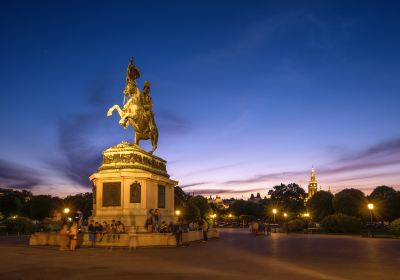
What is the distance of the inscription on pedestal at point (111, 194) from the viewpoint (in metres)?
28.9

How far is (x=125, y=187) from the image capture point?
28.8 meters

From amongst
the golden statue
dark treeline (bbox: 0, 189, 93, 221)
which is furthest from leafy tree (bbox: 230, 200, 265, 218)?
the golden statue

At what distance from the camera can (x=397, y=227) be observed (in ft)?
126

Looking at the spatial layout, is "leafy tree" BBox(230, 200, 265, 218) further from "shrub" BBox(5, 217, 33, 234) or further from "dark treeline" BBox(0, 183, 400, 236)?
"shrub" BBox(5, 217, 33, 234)

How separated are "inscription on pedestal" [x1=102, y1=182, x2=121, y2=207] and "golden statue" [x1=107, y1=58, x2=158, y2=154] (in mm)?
5792

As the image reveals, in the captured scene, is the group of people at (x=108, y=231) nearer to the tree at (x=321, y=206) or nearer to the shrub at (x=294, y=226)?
the shrub at (x=294, y=226)

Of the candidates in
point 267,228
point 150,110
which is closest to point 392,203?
point 267,228

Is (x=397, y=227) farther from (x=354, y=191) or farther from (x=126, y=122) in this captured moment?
(x=354, y=191)

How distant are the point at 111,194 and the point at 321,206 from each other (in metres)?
66.3

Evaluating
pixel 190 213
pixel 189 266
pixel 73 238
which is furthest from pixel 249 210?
pixel 189 266

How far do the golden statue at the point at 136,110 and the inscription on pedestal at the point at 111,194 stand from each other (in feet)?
19.0

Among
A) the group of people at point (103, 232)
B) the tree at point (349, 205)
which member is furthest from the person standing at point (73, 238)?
the tree at point (349, 205)

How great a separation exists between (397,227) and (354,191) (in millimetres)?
52847

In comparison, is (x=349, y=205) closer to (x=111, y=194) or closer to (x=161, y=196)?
(x=161, y=196)
